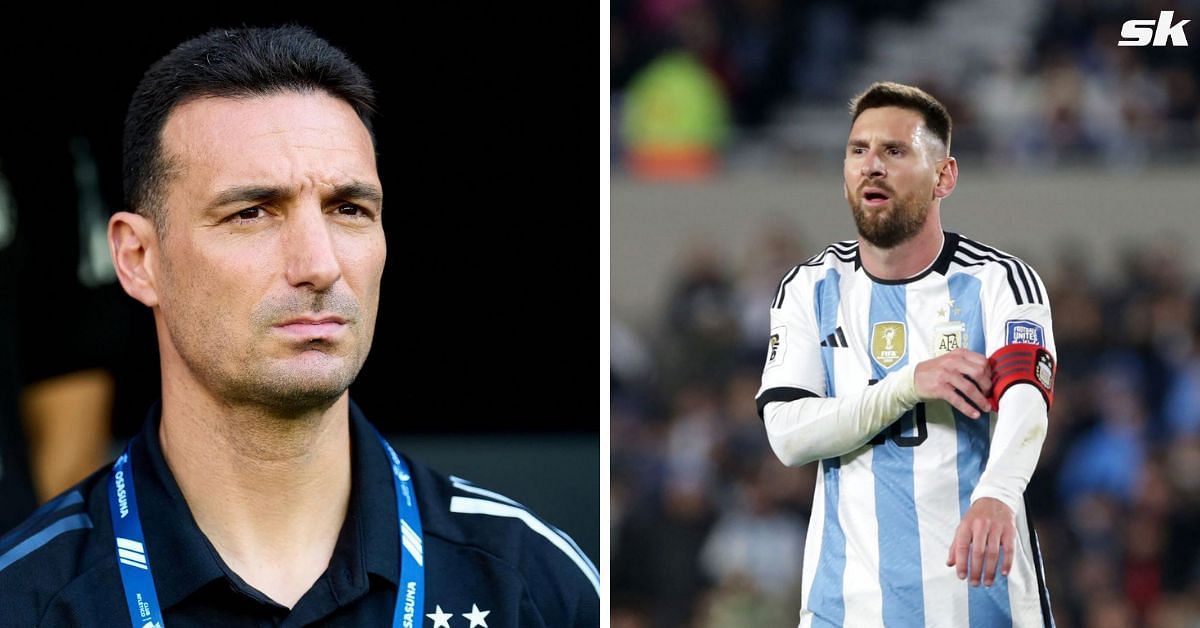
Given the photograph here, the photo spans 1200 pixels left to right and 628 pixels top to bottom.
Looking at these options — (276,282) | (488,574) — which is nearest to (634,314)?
(488,574)

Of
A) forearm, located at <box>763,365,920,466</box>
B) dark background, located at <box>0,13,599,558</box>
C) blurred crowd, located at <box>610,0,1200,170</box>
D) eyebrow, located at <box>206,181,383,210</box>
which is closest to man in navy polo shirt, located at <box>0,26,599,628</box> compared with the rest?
eyebrow, located at <box>206,181,383,210</box>

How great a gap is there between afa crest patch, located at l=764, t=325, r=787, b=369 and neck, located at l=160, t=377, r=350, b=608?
2.38 feet

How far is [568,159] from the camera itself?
12.7ft

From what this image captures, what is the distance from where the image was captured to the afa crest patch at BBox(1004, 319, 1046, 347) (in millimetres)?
2250

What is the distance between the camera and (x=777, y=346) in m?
2.43

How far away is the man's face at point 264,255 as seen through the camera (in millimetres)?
2162

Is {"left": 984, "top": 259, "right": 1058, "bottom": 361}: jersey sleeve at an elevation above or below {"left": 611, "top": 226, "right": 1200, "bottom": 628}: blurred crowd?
above

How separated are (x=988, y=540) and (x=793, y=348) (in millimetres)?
438

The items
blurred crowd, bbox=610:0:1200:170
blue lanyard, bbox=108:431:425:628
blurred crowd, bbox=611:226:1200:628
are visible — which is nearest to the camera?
blue lanyard, bbox=108:431:425:628

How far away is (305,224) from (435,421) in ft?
5.57

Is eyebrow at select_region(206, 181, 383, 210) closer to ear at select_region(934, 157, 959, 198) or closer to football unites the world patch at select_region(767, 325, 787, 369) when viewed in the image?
football unites the world patch at select_region(767, 325, 787, 369)

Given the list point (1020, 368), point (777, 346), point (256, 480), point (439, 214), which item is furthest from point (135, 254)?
point (439, 214)

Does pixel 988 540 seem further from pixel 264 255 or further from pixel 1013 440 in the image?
pixel 264 255

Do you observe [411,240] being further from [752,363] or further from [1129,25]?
[1129,25]
